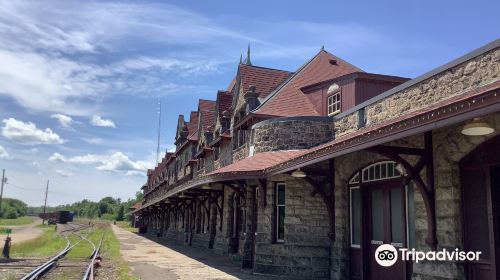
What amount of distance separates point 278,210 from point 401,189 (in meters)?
4.62

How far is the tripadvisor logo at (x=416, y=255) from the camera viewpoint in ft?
23.0

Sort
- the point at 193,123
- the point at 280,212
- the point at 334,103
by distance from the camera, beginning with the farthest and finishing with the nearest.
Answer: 1. the point at 193,123
2. the point at 334,103
3. the point at 280,212

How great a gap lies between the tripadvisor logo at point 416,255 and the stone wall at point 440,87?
9.00ft

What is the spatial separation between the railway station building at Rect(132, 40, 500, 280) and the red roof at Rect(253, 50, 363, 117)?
0.22 ft

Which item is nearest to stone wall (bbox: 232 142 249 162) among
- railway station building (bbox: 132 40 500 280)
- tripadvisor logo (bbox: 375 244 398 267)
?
railway station building (bbox: 132 40 500 280)

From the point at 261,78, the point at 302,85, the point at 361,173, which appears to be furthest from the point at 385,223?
the point at 261,78

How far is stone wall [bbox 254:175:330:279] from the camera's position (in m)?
11.6

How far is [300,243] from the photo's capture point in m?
11.8

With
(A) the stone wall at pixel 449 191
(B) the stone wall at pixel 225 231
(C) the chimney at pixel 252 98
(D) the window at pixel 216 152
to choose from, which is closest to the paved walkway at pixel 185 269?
(B) the stone wall at pixel 225 231

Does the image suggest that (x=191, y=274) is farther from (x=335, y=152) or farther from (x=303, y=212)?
(x=335, y=152)

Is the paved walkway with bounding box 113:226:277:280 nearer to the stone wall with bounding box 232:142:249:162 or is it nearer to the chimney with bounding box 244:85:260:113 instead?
the stone wall with bounding box 232:142:249:162

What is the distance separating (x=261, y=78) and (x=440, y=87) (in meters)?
12.5

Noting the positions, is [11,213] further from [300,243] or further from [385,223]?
[385,223]

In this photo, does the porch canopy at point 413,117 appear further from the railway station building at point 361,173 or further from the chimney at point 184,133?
the chimney at point 184,133
